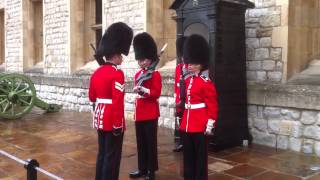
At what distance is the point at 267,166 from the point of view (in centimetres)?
486

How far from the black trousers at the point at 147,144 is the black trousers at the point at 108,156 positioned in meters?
0.51

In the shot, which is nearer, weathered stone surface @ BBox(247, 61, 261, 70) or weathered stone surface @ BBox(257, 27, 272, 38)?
weathered stone surface @ BBox(257, 27, 272, 38)

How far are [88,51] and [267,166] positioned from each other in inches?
266

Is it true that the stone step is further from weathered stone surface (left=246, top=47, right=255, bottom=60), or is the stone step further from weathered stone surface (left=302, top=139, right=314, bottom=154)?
weathered stone surface (left=302, top=139, right=314, bottom=154)

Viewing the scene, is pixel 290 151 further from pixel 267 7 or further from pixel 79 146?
pixel 79 146

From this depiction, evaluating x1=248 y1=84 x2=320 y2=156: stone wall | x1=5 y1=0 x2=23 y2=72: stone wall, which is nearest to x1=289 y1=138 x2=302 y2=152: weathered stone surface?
x1=248 y1=84 x2=320 y2=156: stone wall

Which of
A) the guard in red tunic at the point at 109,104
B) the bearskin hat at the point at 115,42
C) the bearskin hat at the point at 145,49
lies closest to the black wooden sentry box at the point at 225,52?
the bearskin hat at the point at 145,49

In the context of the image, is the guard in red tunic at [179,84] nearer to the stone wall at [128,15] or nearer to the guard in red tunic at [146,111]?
the guard in red tunic at [146,111]

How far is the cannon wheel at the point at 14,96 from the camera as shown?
841cm

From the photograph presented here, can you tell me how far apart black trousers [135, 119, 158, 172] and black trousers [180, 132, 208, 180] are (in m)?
0.48

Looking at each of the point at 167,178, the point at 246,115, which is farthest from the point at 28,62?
the point at 167,178

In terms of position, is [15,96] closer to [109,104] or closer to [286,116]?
[109,104]

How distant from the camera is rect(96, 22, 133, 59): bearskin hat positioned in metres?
3.94

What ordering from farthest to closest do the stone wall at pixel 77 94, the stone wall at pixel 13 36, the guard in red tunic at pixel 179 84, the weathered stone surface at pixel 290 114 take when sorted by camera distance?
the stone wall at pixel 13 36
the stone wall at pixel 77 94
the weathered stone surface at pixel 290 114
the guard in red tunic at pixel 179 84
